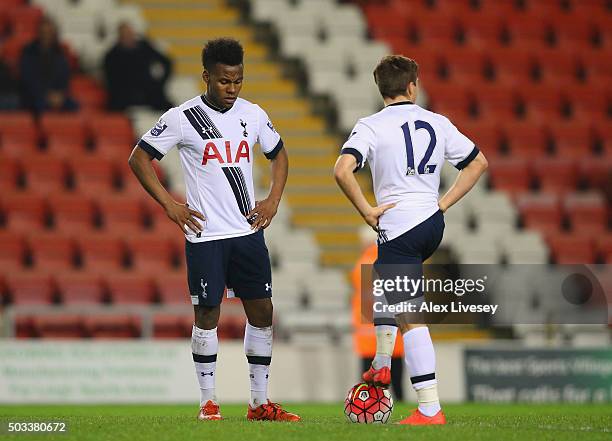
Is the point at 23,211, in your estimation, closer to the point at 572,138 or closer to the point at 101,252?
the point at 101,252

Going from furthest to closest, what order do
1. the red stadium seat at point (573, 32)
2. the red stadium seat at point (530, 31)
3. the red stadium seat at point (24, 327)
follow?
1. the red stadium seat at point (573, 32)
2. the red stadium seat at point (530, 31)
3. the red stadium seat at point (24, 327)

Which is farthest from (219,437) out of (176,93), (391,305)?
(176,93)

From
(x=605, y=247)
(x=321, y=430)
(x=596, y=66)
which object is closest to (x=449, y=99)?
(x=596, y=66)

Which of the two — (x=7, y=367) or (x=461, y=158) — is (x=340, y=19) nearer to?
(x=7, y=367)

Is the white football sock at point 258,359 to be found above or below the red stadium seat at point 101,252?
below

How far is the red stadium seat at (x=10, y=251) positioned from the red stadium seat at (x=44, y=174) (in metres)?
0.84

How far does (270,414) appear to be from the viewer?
7160 mm

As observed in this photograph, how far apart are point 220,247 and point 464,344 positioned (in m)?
6.51

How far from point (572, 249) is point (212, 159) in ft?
28.4

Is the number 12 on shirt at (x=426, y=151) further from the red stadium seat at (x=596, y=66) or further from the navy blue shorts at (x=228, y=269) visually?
the red stadium seat at (x=596, y=66)

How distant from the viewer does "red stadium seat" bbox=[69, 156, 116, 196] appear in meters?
14.6

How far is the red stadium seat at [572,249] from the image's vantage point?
48.6 ft

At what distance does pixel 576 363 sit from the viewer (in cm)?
1289

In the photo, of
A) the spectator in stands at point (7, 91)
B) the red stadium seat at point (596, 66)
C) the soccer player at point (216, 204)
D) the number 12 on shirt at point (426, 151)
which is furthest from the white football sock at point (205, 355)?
the red stadium seat at point (596, 66)
